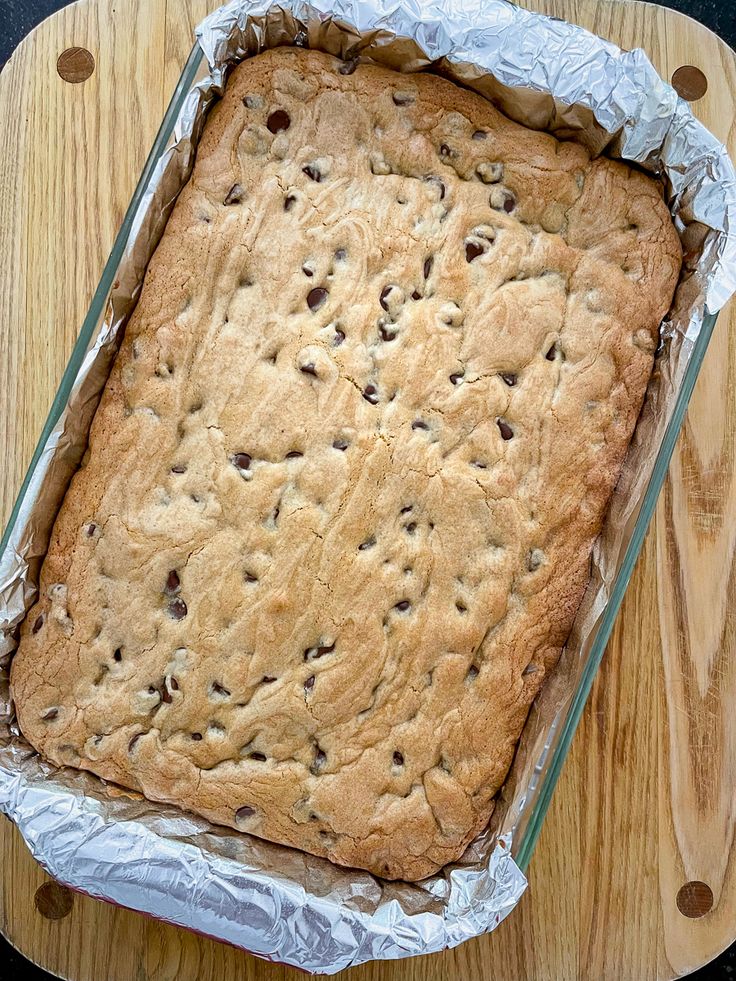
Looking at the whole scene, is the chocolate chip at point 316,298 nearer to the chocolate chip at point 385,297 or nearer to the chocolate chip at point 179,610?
the chocolate chip at point 385,297

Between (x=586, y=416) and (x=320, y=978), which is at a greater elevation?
(x=586, y=416)

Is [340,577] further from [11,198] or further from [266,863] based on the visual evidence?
[11,198]

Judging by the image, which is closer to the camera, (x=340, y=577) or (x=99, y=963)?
(x=340, y=577)

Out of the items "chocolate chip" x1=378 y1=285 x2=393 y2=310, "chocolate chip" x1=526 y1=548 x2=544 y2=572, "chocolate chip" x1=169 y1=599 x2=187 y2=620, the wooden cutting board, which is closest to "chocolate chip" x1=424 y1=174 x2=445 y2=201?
"chocolate chip" x1=378 y1=285 x2=393 y2=310

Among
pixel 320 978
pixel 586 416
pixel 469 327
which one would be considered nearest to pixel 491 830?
pixel 320 978

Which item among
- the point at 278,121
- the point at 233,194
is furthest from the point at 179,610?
the point at 278,121
